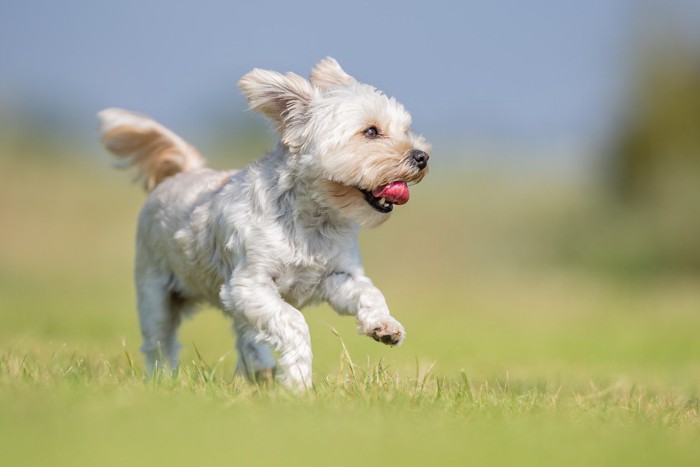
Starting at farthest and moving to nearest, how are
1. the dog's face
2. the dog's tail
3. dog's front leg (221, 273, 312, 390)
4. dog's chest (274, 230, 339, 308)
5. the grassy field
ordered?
the dog's tail < dog's chest (274, 230, 339, 308) < the dog's face < dog's front leg (221, 273, 312, 390) < the grassy field

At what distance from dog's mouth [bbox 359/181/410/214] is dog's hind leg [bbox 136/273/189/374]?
225 cm

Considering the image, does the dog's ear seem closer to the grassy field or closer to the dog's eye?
the dog's eye

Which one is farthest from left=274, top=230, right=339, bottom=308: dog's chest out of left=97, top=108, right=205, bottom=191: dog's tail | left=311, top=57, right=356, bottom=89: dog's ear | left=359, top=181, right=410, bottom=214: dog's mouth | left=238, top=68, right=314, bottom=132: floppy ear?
Answer: left=97, top=108, right=205, bottom=191: dog's tail

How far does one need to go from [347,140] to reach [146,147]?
2932 millimetres

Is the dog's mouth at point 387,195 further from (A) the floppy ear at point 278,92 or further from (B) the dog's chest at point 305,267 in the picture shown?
(A) the floppy ear at point 278,92

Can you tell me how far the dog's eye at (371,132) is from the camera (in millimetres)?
6176

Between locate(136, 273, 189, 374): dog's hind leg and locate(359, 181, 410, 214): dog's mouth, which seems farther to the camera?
locate(136, 273, 189, 374): dog's hind leg

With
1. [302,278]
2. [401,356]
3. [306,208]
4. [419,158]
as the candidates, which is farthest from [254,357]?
[401,356]

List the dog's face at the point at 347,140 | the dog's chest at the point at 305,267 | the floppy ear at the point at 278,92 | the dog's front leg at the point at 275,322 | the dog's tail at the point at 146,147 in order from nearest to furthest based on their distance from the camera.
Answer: the dog's front leg at the point at 275,322 < the dog's face at the point at 347,140 < the dog's chest at the point at 305,267 < the floppy ear at the point at 278,92 < the dog's tail at the point at 146,147

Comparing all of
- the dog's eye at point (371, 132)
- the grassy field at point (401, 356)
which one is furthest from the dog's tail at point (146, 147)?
the dog's eye at point (371, 132)

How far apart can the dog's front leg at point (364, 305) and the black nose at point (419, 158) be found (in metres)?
0.77

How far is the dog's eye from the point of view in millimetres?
6176

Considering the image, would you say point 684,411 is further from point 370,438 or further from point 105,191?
point 105,191

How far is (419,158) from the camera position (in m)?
6.06
